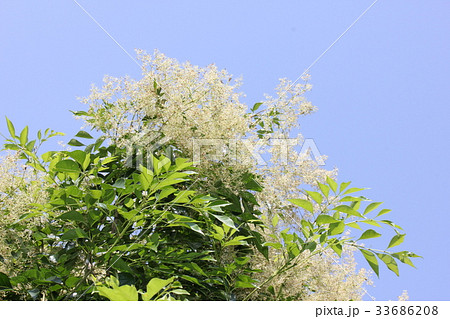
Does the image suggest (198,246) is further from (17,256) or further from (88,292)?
(17,256)

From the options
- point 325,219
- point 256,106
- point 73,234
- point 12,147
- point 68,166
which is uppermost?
point 256,106

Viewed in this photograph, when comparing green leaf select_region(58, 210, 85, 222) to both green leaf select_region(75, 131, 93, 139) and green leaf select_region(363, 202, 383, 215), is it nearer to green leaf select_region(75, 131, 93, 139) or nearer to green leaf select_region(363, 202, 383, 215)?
green leaf select_region(75, 131, 93, 139)

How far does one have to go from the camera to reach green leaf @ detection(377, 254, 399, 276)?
162cm

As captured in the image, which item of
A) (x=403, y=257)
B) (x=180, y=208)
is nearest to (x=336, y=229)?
(x=403, y=257)

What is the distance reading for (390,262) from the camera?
1623 millimetres

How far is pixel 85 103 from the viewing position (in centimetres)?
200

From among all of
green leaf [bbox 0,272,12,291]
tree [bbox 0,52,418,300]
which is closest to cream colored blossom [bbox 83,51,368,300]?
tree [bbox 0,52,418,300]

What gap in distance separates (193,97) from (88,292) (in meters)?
0.91

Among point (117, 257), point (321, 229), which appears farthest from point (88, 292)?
point (321, 229)

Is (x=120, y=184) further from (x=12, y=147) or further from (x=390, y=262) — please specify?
(x=390, y=262)

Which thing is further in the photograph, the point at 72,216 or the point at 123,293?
the point at 72,216

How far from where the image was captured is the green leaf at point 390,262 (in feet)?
5.32

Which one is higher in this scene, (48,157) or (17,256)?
(48,157)
